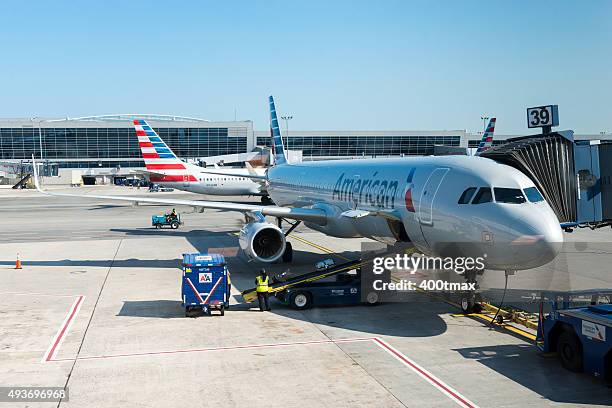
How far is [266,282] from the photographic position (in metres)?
18.7

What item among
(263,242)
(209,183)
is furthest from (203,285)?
(209,183)

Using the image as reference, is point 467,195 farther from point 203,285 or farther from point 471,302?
point 203,285

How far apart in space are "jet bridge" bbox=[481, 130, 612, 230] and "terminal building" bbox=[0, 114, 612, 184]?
374 ft

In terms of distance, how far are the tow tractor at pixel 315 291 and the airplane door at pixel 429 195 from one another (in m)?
2.99

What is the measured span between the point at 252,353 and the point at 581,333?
6996 millimetres

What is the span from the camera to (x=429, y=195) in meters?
17.4

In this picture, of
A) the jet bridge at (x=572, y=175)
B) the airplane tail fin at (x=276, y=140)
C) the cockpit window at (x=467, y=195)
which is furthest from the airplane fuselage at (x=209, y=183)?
the cockpit window at (x=467, y=195)

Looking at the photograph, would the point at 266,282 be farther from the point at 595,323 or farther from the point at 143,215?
the point at 143,215

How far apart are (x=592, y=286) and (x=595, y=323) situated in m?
10.2

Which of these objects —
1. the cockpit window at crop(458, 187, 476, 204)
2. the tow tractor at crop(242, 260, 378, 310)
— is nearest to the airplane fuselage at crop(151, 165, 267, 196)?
the tow tractor at crop(242, 260, 378, 310)

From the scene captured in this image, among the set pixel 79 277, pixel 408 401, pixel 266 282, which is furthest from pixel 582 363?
pixel 79 277

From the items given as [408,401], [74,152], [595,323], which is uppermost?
[74,152]

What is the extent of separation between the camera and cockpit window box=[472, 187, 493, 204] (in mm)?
15547

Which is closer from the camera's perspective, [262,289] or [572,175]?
[572,175]
